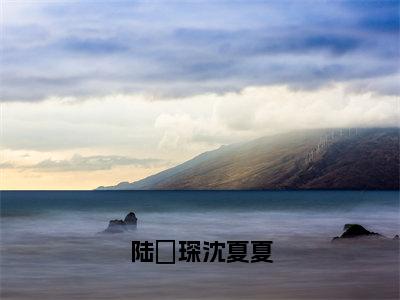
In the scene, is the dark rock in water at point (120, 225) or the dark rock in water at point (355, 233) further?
the dark rock in water at point (120, 225)

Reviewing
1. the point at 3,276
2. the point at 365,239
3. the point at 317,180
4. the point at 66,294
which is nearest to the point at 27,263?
the point at 3,276

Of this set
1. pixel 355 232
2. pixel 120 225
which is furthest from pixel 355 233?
pixel 120 225

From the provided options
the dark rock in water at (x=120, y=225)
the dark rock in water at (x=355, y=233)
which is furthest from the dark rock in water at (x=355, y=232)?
the dark rock in water at (x=120, y=225)

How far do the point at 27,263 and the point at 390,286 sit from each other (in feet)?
28.8

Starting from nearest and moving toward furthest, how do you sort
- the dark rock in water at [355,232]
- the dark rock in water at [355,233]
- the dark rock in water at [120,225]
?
the dark rock in water at [355,233], the dark rock in water at [355,232], the dark rock in water at [120,225]

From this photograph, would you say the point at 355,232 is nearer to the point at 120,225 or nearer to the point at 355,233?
the point at 355,233

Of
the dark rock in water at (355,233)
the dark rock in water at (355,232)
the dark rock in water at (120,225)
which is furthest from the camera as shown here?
the dark rock in water at (120,225)

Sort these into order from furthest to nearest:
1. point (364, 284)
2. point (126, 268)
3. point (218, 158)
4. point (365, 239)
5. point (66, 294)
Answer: point (218, 158), point (365, 239), point (126, 268), point (364, 284), point (66, 294)

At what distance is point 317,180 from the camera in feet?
400

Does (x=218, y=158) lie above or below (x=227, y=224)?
above

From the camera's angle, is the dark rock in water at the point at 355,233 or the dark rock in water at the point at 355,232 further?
the dark rock in water at the point at 355,232

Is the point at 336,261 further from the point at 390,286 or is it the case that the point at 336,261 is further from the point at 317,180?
the point at 317,180

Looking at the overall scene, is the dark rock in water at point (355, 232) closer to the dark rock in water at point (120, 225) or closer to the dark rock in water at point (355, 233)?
the dark rock in water at point (355, 233)

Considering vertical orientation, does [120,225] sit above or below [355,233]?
above
